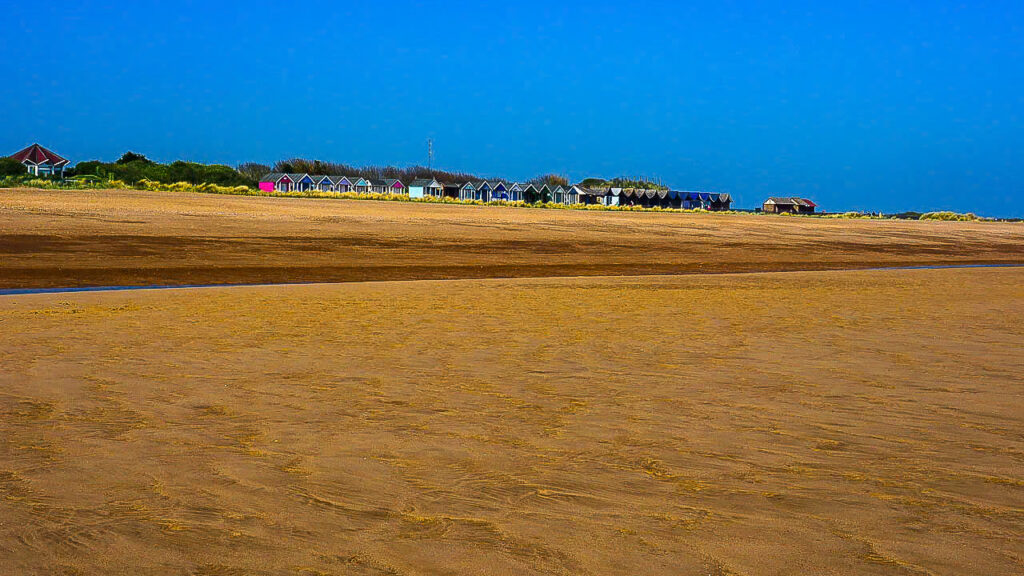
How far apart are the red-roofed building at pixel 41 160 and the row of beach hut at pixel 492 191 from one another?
1852 centimetres

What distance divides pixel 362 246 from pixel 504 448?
58.5ft

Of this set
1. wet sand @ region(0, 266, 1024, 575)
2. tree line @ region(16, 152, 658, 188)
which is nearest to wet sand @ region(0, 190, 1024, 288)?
wet sand @ region(0, 266, 1024, 575)

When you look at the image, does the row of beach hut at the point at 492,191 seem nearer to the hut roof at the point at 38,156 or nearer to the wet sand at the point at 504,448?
the hut roof at the point at 38,156

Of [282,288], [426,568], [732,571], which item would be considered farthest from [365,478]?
[282,288]

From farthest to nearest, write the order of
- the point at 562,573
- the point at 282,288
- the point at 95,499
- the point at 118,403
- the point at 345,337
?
the point at 282,288 < the point at 345,337 < the point at 118,403 < the point at 95,499 < the point at 562,573

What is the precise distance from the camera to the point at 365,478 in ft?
12.5

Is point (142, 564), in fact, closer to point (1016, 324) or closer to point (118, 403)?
point (118, 403)

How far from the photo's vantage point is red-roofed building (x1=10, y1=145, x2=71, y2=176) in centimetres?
7800

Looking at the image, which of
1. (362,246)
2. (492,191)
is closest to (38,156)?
(492,191)

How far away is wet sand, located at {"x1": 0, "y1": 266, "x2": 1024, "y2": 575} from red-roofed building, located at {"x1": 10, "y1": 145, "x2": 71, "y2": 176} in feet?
259

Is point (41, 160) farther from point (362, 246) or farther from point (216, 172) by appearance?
point (362, 246)

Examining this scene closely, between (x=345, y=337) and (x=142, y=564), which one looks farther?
(x=345, y=337)

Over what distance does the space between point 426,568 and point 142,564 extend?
0.92 metres

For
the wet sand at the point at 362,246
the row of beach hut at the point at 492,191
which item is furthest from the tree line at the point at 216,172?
the wet sand at the point at 362,246
